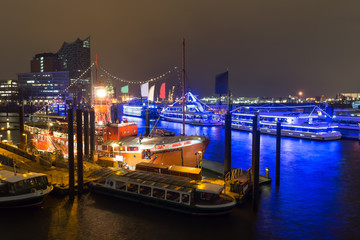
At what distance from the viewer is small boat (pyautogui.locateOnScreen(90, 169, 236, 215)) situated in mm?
17375

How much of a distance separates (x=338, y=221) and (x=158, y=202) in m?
12.3

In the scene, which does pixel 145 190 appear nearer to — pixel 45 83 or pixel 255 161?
pixel 255 161

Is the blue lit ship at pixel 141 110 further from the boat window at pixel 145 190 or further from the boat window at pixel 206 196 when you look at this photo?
the boat window at pixel 206 196

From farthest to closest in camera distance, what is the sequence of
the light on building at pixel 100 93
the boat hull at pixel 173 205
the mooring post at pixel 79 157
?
1. the light on building at pixel 100 93
2. the mooring post at pixel 79 157
3. the boat hull at pixel 173 205

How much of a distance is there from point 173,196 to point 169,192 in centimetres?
49

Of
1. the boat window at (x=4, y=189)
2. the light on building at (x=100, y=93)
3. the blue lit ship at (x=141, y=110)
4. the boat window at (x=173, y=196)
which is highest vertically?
the light on building at (x=100, y=93)

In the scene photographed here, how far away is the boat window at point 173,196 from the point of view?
711 inches

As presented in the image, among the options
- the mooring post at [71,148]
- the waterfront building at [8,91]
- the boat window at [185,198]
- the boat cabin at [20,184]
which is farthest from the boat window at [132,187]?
the waterfront building at [8,91]

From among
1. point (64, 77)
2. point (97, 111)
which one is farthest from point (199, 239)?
point (64, 77)

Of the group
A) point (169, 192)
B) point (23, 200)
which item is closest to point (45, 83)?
point (23, 200)

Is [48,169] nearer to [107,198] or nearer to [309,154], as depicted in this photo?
[107,198]

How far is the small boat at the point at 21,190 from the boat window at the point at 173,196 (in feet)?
28.0

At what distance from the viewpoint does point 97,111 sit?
34406mm

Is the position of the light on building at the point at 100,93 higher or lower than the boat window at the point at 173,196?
higher
